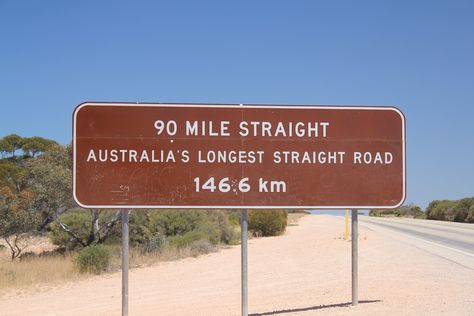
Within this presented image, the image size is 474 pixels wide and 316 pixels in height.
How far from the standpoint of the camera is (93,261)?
18.9m

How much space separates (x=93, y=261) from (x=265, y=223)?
16.9 m

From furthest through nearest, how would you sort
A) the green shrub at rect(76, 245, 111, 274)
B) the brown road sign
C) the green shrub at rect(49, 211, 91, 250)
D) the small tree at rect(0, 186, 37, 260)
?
the green shrub at rect(49, 211, 91, 250) → the small tree at rect(0, 186, 37, 260) → the green shrub at rect(76, 245, 111, 274) → the brown road sign

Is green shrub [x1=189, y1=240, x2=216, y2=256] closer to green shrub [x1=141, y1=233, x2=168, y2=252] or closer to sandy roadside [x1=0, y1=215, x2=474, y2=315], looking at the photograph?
sandy roadside [x1=0, y1=215, x2=474, y2=315]

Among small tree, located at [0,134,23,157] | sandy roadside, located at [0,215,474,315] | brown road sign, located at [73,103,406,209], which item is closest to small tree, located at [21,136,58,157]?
small tree, located at [0,134,23,157]

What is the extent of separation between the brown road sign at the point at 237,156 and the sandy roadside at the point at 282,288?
192 cm

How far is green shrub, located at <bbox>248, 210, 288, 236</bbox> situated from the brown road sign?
84.1 ft

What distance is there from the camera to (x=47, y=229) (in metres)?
28.7

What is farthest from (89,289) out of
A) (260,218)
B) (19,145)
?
(19,145)

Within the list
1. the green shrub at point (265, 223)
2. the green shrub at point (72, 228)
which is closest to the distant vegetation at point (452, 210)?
the green shrub at point (265, 223)

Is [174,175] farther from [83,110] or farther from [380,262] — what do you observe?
[380,262]

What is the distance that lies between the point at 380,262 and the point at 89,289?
8402mm

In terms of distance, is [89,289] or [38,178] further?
[38,178]

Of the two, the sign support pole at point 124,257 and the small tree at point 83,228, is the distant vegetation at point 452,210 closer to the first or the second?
the small tree at point 83,228

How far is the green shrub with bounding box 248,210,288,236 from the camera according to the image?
34.6 meters
